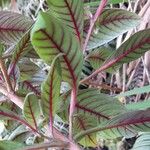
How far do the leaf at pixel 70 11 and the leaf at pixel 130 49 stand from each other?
0.06m

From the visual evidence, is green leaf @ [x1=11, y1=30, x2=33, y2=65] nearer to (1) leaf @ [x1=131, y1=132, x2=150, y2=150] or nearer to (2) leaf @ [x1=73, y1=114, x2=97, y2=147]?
(2) leaf @ [x1=73, y1=114, x2=97, y2=147]

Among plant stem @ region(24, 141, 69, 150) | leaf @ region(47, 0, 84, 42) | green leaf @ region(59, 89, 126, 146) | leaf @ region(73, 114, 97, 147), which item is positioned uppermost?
leaf @ region(47, 0, 84, 42)

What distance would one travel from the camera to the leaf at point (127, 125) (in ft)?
1.51

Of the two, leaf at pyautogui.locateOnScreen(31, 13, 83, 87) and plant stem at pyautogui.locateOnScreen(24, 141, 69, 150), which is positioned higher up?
leaf at pyautogui.locateOnScreen(31, 13, 83, 87)

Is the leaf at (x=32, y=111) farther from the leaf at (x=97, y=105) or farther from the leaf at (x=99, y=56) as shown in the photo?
the leaf at (x=99, y=56)

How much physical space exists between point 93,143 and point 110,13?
22 centimetres

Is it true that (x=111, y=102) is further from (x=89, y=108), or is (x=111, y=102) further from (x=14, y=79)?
(x=14, y=79)

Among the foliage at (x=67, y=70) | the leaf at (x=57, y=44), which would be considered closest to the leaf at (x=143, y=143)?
the foliage at (x=67, y=70)

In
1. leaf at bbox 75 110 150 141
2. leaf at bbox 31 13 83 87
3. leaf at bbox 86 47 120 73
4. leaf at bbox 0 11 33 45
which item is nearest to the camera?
leaf at bbox 31 13 83 87

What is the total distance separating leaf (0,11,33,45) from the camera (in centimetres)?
56

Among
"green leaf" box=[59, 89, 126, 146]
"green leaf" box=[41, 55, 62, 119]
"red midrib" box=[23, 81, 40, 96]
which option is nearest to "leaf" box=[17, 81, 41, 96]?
"red midrib" box=[23, 81, 40, 96]

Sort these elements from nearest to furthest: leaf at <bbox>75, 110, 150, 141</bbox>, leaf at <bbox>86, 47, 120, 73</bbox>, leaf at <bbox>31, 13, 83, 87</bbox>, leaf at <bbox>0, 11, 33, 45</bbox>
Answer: leaf at <bbox>31, 13, 83, 87</bbox>
leaf at <bbox>75, 110, 150, 141</bbox>
leaf at <bbox>0, 11, 33, 45</bbox>
leaf at <bbox>86, 47, 120, 73</bbox>

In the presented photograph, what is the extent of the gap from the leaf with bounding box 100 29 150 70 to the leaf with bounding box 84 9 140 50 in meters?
0.05

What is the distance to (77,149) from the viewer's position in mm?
425
